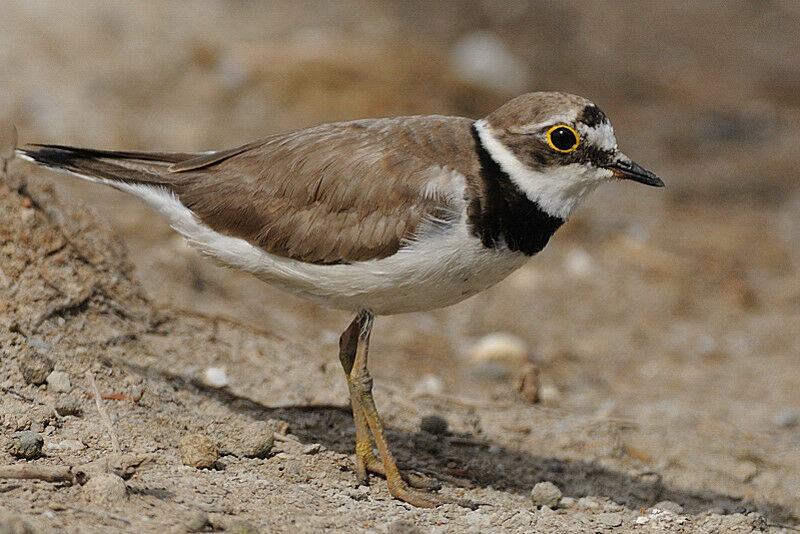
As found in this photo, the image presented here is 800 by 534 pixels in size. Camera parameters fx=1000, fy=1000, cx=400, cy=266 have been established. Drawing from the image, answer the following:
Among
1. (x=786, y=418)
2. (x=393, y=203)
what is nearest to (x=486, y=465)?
(x=393, y=203)

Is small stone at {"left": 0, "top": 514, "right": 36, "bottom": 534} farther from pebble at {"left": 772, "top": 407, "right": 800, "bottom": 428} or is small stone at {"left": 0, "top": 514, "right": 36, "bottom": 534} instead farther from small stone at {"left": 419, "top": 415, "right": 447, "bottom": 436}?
pebble at {"left": 772, "top": 407, "right": 800, "bottom": 428}

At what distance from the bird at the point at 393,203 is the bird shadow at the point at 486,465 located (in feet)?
1.28

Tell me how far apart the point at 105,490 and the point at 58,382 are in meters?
0.97

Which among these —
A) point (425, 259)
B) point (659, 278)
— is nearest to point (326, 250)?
point (425, 259)

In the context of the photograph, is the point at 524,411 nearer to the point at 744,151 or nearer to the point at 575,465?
the point at 575,465

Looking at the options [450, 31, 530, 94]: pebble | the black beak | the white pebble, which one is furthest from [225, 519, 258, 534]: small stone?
[450, 31, 530, 94]: pebble

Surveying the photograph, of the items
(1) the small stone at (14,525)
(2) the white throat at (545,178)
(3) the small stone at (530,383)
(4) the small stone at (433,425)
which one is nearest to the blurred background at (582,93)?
(3) the small stone at (530,383)

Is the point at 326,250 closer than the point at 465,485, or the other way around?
the point at 326,250

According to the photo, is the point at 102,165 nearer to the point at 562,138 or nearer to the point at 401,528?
the point at 562,138

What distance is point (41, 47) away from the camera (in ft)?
32.9

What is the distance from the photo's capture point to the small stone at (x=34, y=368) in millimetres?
4199

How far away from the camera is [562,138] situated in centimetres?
427

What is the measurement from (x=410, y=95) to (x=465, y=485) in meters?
5.67

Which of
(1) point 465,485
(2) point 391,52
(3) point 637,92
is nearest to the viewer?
(1) point 465,485
